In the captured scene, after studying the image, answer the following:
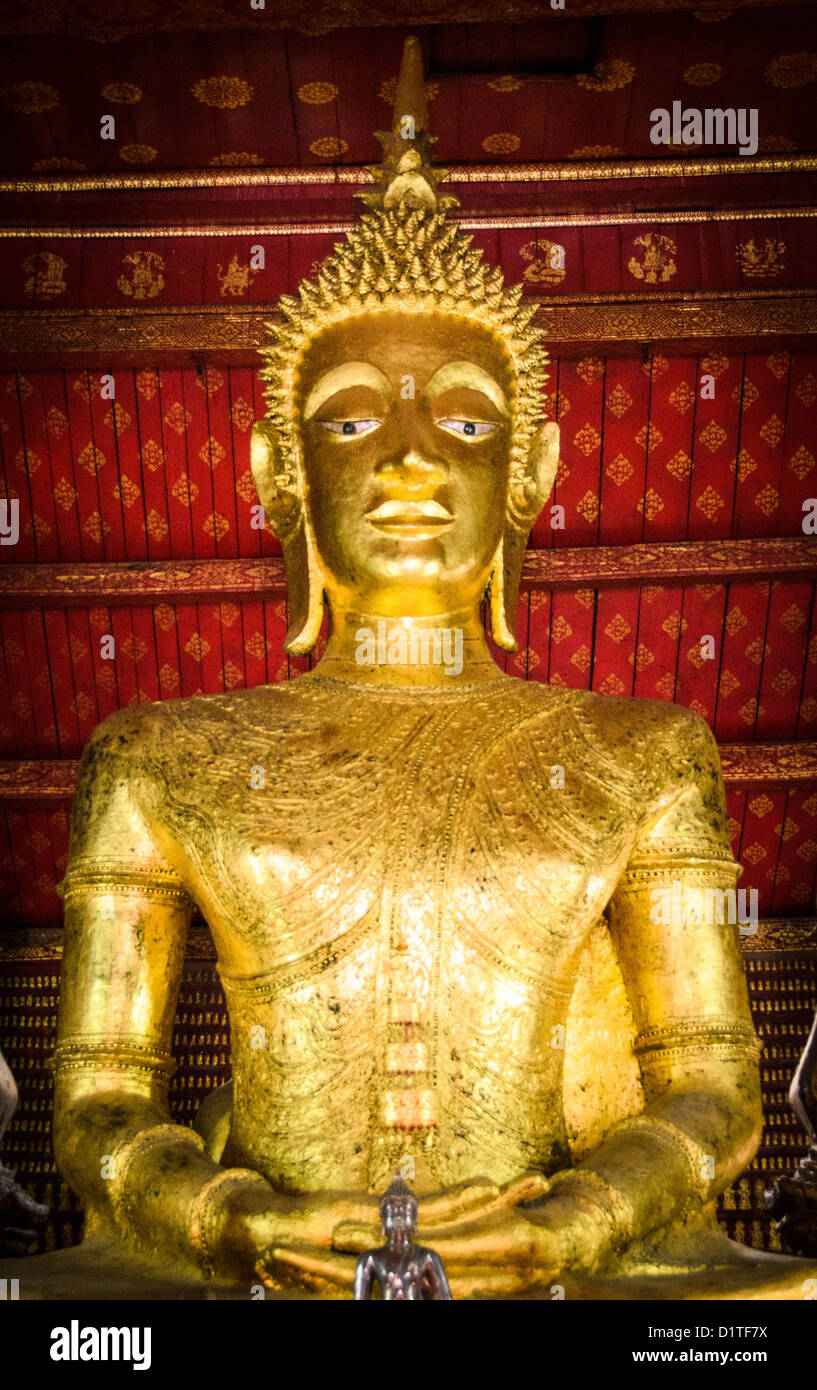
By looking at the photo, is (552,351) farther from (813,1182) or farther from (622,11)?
(813,1182)

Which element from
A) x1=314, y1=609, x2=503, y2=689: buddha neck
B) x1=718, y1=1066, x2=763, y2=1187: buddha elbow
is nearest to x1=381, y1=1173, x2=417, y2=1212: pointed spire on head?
x1=718, y1=1066, x2=763, y2=1187: buddha elbow

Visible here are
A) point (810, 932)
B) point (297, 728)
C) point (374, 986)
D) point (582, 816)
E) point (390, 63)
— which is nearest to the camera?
point (374, 986)

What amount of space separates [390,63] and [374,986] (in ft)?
7.95

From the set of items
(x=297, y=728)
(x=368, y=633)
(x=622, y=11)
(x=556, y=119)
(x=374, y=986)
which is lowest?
(x=374, y=986)

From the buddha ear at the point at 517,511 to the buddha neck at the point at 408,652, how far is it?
0.13 metres

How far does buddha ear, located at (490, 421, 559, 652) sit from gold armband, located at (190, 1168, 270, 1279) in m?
1.36

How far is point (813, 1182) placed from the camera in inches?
120

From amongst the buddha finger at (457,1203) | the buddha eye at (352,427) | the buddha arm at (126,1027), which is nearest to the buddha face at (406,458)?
the buddha eye at (352,427)

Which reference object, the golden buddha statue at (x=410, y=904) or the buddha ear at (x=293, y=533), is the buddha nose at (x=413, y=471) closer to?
the golden buddha statue at (x=410, y=904)

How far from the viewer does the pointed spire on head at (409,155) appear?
321cm

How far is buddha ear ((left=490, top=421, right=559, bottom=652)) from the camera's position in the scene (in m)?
3.18

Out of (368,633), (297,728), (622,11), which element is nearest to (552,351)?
(622,11)

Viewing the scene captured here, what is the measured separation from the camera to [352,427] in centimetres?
299

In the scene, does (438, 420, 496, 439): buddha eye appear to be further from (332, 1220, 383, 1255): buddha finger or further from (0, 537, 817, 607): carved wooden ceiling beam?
(332, 1220, 383, 1255): buddha finger
